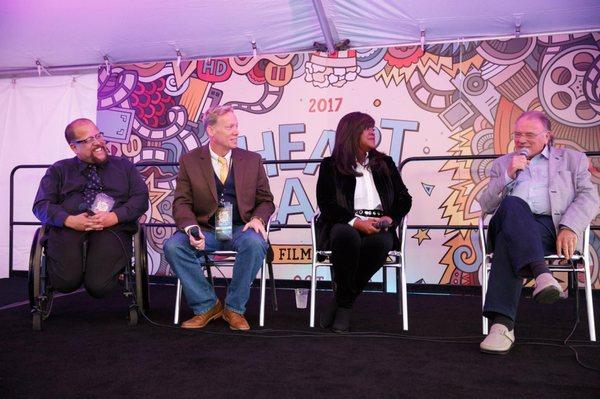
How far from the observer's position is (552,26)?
4.66 meters

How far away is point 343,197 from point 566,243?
1.14m

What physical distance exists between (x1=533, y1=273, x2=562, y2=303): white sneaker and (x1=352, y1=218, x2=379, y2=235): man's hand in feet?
2.95

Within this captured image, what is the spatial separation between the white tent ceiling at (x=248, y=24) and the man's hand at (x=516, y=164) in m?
1.83

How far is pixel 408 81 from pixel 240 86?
1421 millimetres

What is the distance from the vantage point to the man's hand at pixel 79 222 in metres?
3.34

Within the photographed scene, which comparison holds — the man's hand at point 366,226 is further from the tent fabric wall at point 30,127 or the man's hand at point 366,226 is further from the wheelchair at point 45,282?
the tent fabric wall at point 30,127

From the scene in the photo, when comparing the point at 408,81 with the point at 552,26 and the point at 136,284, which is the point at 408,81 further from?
the point at 136,284

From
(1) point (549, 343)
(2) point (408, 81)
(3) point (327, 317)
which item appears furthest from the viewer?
(2) point (408, 81)

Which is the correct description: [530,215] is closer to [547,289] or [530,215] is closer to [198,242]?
[547,289]

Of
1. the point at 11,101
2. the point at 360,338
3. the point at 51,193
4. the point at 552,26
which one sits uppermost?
the point at 552,26

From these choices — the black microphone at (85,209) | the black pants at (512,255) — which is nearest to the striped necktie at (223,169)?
the black microphone at (85,209)

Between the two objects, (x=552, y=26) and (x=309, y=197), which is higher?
(x=552, y=26)

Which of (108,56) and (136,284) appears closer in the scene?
(136,284)

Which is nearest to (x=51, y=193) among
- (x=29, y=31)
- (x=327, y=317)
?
(x=327, y=317)
